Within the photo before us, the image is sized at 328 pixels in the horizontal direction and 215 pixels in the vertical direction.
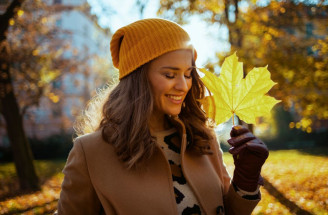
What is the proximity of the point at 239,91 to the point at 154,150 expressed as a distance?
64 centimetres

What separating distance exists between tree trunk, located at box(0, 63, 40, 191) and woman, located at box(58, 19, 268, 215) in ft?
23.1

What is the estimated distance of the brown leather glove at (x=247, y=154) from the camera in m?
1.70

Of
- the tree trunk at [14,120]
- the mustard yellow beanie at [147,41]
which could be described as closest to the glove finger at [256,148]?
the mustard yellow beanie at [147,41]

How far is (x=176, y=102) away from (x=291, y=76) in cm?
568

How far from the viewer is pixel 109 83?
103 inches

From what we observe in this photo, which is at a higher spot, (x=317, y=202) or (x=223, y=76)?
(x=223, y=76)

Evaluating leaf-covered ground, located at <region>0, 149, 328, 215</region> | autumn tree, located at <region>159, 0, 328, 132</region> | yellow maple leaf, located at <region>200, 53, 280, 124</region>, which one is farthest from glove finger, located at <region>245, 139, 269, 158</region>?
autumn tree, located at <region>159, 0, 328, 132</region>

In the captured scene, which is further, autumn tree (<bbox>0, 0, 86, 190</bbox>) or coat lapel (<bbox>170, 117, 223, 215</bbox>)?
autumn tree (<bbox>0, 0, 86, 190</bbox>)

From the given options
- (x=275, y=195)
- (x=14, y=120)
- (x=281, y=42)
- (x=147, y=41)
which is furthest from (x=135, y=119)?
(x=14, y=120)

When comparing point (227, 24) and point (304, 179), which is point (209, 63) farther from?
point (304, 179)

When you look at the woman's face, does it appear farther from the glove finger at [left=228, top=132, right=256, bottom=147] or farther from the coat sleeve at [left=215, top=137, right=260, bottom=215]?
the coat sleeve at [left=215, top=137, right=260, bottom=215]

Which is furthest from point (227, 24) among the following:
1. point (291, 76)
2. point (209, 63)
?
point (291, 76)

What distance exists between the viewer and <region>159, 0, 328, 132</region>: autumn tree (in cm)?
661

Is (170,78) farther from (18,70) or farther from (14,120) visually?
(18,70)
